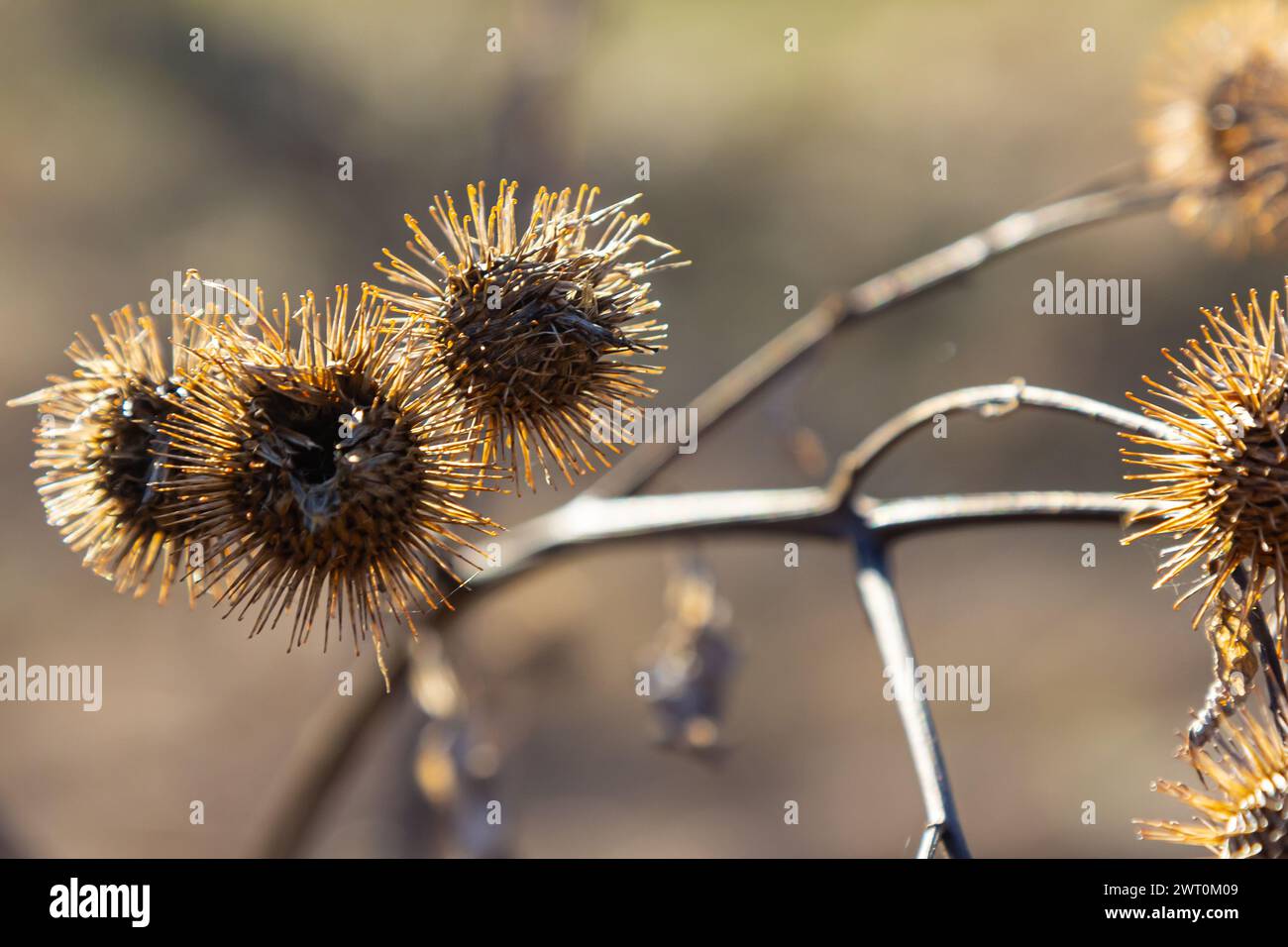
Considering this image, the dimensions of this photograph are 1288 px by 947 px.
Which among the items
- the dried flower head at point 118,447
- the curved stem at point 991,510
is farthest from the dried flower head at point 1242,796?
the dried flower head at point 118,447

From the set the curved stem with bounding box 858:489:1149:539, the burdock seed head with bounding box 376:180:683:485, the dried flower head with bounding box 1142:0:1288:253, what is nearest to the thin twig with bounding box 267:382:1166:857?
the curved stem with bounding box 858:489:1149:539

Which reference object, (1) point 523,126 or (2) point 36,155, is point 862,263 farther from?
(2) point 36,155

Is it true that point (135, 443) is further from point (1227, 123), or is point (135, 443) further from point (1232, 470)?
point (1227, 123)

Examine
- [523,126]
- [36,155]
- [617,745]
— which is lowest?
[617,745]

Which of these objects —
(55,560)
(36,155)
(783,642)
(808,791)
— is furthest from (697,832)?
(36,155)

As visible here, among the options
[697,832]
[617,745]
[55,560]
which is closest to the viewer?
[697,832]

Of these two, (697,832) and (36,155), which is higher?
(36,155)

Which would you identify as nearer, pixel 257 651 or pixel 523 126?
pixel 523 126

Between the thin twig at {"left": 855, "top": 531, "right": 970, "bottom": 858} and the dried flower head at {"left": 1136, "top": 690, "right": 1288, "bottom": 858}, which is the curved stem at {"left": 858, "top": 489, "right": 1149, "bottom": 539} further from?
the dried flower head at {"left": 1136, "top": 690, "right": 1288, "bottom": 858}
